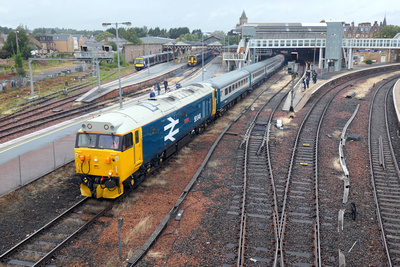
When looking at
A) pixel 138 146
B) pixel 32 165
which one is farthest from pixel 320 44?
pixel 32 165

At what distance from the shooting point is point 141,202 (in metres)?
15.2

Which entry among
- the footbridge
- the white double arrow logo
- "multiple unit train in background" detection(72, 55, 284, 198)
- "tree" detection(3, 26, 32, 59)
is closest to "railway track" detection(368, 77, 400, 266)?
"multiple unit train in background" detection(72, 55, 284, 198)

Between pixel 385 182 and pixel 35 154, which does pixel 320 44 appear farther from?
pixel 35 154

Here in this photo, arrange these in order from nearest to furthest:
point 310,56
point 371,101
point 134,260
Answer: point 134,260, point 371,101, point 310,56

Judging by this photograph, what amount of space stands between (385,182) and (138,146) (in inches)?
467

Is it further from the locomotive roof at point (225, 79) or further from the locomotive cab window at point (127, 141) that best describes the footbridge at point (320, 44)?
the locomotive cab window at point (127, 141)

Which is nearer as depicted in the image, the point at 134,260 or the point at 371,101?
the point at 134,260

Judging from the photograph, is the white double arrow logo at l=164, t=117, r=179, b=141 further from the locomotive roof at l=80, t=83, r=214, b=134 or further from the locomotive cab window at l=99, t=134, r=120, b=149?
the locomotive cab window at l=99, t=134, r=120, b=149

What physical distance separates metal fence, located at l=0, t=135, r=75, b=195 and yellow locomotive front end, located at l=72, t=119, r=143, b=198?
3.76 m

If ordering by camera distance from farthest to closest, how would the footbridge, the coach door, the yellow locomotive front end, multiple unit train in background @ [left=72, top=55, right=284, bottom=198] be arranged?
1. the footbridge
2. the coach door
3. multiple unit train in background @ [left=72, top=55, right=284, bottom=198]
4. the yellow locomotive front end

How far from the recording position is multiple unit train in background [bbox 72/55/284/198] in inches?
571

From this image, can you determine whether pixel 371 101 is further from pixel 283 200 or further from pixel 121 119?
pixel 121 119

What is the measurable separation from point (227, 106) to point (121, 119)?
1926cm

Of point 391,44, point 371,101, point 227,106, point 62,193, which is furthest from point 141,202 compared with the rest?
point 391,44
